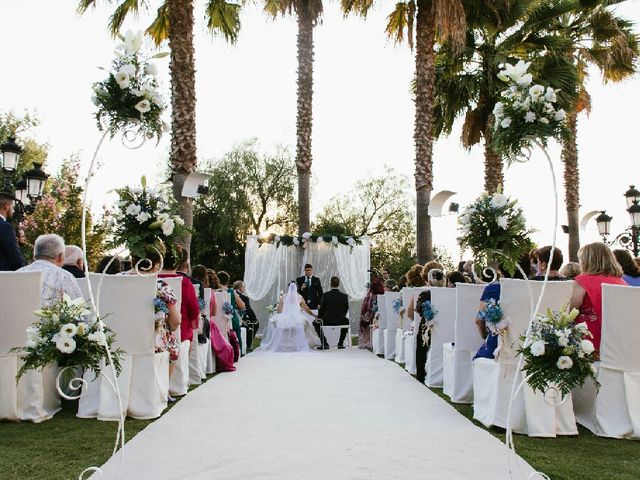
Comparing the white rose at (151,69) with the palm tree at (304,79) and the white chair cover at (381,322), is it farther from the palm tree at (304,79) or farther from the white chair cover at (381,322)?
the palm tree at (304,79)

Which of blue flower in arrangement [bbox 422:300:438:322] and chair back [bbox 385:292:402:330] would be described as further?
chair back [bbox 385:292:402:330]

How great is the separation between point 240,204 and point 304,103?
43.4 feet

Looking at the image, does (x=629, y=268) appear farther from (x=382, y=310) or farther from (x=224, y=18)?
(x=224, y=18)

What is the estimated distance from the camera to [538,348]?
3.78 m

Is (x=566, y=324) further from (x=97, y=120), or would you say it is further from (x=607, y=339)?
(x=97, y=120)

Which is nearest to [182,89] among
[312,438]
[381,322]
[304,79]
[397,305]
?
[397,305]

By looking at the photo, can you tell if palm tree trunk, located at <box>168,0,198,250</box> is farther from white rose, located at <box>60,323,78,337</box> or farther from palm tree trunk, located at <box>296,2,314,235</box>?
white rose, located at <box>60,323,78,337</box>

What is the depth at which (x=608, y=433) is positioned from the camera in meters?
5.52

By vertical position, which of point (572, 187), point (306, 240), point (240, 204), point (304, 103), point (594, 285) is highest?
point (304, 103)

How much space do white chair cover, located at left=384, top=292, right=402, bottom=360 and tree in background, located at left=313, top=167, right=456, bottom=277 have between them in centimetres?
2126

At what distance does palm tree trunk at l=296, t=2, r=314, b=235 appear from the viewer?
1705 centimetres

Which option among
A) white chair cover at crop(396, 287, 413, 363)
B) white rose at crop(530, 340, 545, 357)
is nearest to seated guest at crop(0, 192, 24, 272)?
white rose at crop(530, 340, 545, 357)

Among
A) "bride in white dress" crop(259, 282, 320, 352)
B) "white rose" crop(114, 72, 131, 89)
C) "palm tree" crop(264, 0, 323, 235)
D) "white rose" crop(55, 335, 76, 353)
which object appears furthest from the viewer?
"palm tree" crop(264, 0, 323, 235)

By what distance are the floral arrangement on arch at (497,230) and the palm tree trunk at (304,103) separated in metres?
12.3
